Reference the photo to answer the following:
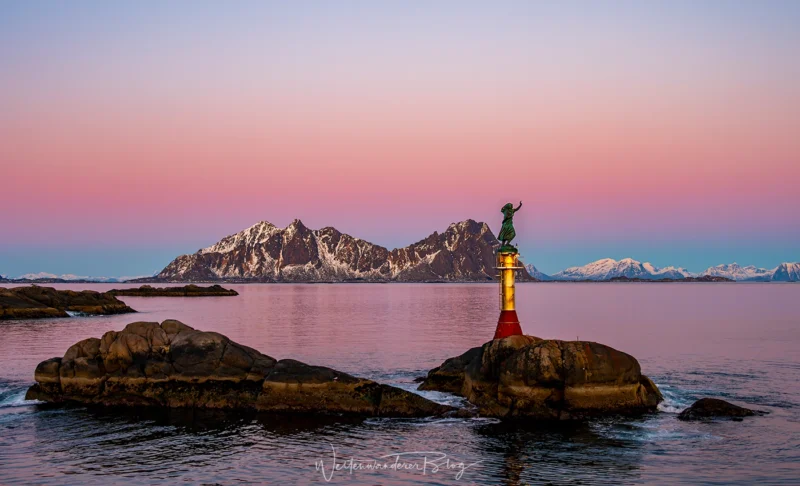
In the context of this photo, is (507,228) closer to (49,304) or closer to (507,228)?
(507,228)

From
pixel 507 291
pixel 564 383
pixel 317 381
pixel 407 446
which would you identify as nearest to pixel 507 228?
pixel 507 291

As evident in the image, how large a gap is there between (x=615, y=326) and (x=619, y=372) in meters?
49.4

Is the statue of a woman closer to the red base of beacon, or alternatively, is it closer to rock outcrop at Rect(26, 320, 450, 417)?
the red base of beacon

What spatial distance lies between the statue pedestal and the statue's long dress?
67cm

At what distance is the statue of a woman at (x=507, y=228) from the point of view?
2636 cm

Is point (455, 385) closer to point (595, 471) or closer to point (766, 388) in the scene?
point (595, 471)

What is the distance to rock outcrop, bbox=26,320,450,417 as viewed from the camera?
24.2 m

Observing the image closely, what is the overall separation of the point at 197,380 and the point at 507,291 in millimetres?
11702

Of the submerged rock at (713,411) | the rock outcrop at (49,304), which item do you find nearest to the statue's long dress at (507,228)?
the submerged rock at (713,411)

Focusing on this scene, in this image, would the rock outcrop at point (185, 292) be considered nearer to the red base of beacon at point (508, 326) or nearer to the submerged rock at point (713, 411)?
the red base of beacon at point (508, 326)

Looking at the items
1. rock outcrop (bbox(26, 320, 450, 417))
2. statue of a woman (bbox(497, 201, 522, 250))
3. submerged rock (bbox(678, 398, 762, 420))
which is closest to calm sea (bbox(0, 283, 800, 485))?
submerged rock (bbox(678, 398, 762, 420))

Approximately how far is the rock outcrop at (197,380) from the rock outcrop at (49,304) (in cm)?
6022

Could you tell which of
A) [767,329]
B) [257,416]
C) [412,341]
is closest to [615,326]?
[767,329]

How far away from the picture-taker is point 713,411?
23.4m
